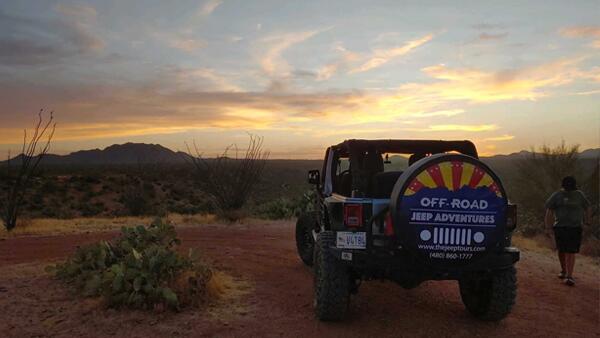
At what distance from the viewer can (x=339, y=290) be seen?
5.73 meters

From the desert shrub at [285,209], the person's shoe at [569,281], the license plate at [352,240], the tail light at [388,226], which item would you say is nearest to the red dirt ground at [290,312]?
the person's shoe at [569,281]

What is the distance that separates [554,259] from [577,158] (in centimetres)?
1455

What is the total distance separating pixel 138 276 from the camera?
641cm

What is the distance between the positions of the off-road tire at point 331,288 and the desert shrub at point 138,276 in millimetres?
1643

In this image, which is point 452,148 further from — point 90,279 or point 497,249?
point 90,279

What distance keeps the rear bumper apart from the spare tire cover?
0.19m

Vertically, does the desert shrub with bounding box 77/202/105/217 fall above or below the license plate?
below

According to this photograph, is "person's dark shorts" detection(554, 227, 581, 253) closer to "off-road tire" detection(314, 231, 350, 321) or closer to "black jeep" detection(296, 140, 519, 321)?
"black jeep" detection(296, 140, 519, 321)

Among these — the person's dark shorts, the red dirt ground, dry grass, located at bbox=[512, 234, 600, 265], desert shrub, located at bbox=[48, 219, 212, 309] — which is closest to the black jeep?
the red dirt ground

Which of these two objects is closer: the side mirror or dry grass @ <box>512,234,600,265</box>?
the side mirror

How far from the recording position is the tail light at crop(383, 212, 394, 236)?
5406 millimetres

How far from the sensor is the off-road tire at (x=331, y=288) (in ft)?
18.8

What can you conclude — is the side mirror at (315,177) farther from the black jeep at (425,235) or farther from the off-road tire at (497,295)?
the off-road tire at (497,295)

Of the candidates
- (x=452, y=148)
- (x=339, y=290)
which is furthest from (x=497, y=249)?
(x=452, y=148)
